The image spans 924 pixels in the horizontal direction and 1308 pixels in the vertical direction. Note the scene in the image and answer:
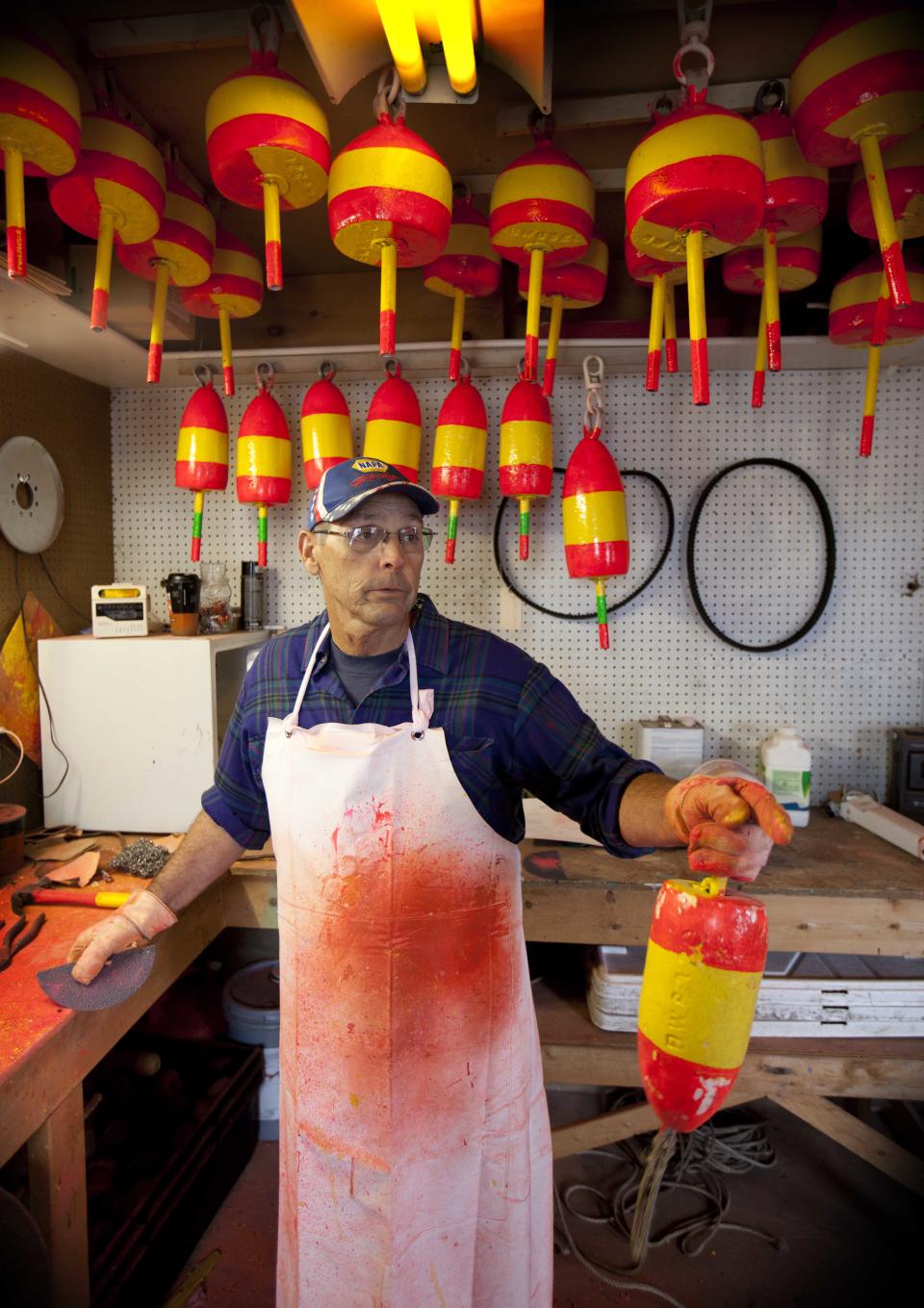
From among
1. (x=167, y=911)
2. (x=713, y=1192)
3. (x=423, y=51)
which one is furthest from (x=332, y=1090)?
(x=423, y=51)

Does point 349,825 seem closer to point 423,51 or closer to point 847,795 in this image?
point 423,51

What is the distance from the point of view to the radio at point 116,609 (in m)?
2.14

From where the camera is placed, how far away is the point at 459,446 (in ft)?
6.82

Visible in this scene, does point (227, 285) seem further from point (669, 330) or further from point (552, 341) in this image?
point (669, 330)

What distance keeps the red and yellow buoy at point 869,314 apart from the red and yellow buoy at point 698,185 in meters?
0.66

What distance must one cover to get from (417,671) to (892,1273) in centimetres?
213

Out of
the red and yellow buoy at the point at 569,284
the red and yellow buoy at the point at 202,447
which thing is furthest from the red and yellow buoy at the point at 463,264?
the red and yellow buoy at the point at 202,447

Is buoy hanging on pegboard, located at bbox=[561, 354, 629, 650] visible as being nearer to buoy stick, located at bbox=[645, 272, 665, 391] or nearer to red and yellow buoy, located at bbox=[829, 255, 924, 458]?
buoy stick, located at bbox=[645, 272, 665, 391]

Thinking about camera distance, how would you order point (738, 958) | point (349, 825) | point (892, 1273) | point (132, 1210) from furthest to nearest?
1. point (892, 1273)
2. point (132, 1210)
3. point (349, 825)
4. point (738, 958)

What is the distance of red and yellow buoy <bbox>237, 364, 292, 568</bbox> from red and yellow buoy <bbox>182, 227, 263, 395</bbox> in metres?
0.23

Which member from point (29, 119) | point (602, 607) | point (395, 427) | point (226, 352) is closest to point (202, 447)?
point (226, 352)

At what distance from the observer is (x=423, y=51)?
137cm

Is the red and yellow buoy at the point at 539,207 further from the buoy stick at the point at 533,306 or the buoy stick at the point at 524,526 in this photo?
the buoy stick at the point at 524,526

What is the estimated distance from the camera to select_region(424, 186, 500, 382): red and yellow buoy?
6.04 ft
